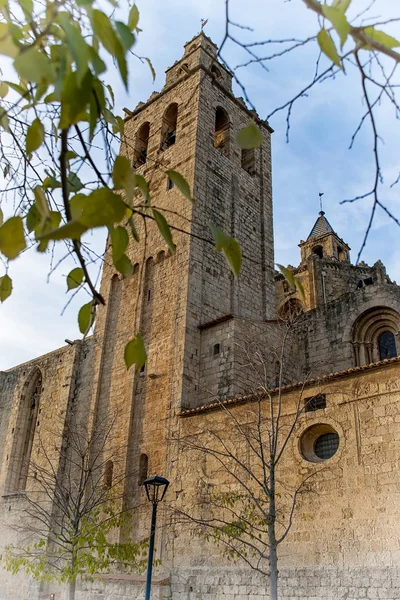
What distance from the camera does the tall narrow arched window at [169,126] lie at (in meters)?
20.8

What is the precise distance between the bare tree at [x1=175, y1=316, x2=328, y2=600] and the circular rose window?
16 centimetres

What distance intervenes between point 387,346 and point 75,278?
15363 mm

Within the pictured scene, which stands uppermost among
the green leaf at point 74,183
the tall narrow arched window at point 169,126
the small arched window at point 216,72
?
the small arched window at point 216,72

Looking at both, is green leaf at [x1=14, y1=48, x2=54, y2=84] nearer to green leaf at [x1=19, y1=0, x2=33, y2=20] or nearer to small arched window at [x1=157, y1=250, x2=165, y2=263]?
green leaf at [x1=19, y1=0, x2=33, y2=20]

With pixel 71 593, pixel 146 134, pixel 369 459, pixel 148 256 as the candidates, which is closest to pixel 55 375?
pixel 148 256

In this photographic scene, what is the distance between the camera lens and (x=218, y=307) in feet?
55.5

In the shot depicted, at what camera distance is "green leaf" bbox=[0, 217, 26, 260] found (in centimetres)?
194

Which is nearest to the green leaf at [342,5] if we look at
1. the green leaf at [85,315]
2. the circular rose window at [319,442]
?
the green leaf at [85,315]

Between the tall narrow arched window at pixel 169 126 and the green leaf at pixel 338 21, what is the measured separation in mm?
19414

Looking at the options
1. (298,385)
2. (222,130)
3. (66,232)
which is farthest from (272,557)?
(222,130)

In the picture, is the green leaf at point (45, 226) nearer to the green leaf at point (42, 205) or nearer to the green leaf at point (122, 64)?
the green leaf at point (42, 205)

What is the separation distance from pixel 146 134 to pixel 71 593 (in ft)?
53.8

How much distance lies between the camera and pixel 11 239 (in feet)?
6.40

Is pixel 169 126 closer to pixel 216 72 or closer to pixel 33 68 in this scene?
pixel 216 72
